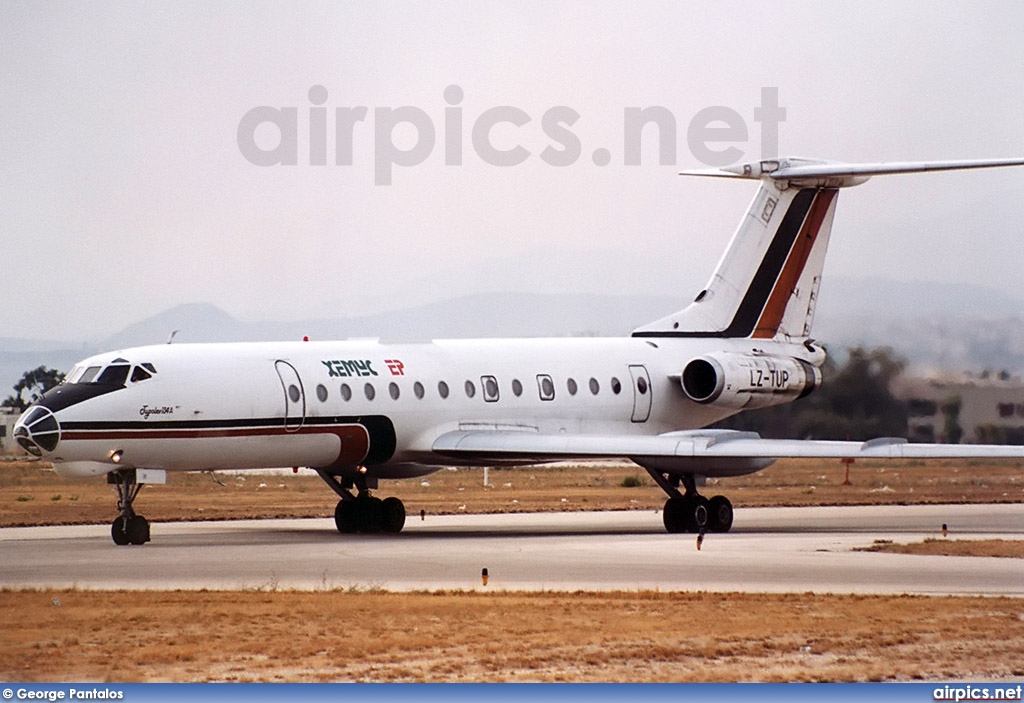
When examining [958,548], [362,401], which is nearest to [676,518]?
[362,401]

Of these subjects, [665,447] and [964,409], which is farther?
[964,409]

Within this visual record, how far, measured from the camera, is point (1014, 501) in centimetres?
4044

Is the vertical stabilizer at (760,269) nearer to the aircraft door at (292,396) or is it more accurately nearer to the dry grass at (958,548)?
the aircraft door at (292,396)

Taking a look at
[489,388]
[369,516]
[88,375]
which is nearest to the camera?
[88,375]

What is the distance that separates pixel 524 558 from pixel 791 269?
613 inches

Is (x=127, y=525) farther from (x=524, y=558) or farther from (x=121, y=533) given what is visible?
(x=524, y=558)

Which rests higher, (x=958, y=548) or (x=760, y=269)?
(x=760, y=269)

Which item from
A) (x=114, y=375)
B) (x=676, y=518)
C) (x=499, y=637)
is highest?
(x=114, y=375)

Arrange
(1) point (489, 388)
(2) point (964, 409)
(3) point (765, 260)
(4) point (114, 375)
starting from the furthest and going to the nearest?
1. (2) point (964, 409)
2. (3) point (765, 260)
3. (1) point (489, 388)
4. (4) point (114, 375)

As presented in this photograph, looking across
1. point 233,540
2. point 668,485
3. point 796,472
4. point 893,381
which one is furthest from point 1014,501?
point 233,540

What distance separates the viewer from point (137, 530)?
28.4 metres

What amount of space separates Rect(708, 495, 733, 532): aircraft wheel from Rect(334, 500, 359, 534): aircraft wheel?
6.42m

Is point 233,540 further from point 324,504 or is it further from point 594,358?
point 324,504

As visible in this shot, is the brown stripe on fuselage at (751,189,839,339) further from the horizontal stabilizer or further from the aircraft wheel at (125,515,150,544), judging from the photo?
the aircraft wheel at (125,515,150,544)
